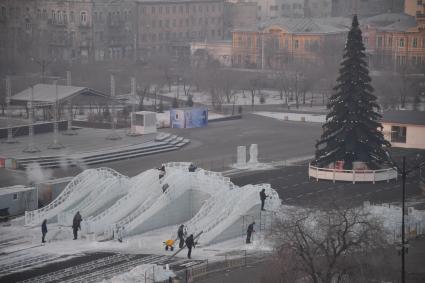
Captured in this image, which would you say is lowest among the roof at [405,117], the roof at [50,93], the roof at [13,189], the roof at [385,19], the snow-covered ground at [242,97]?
the snow-covered ground at [242,97]

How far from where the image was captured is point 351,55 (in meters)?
46.6

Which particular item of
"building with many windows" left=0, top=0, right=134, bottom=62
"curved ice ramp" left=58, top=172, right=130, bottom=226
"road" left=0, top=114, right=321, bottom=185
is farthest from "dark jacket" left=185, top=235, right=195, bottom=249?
"building with many windows" left=0, top=0, right=134, bottom=62

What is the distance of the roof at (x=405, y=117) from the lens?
180ft


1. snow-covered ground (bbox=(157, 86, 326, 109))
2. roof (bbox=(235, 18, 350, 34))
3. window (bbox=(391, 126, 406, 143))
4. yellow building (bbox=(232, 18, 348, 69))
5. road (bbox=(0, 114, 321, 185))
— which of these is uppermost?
roof (bbox=(235, 18, 350, 34))

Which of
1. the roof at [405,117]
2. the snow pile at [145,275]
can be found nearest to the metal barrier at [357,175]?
the roof at [405,117]

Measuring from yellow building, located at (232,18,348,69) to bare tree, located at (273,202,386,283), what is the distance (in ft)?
201

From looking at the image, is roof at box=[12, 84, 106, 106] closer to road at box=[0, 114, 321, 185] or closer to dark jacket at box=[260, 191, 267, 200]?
road at box=[0, 114, 321, 185]

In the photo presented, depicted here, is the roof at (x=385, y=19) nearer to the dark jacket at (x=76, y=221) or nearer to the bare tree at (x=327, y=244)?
the dark jacket at (x=76, y=221)

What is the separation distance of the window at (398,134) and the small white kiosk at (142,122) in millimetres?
12838

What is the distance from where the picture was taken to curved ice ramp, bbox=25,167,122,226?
38.4 meters

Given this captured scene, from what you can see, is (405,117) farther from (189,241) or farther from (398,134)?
(189,241)

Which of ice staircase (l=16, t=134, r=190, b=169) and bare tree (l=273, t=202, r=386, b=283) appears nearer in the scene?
bare tree (l=273, t=202, r=386, b=283)

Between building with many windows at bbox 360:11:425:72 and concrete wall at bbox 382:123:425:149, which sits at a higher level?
building with many windows at bbox 360:11:425:72

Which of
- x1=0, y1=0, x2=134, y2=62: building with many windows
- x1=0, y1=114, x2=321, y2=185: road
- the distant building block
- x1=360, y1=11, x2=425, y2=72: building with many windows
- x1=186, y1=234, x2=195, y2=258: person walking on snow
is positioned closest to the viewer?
x1=186, y1=234, x2=195, y2=258: person walking on snow
